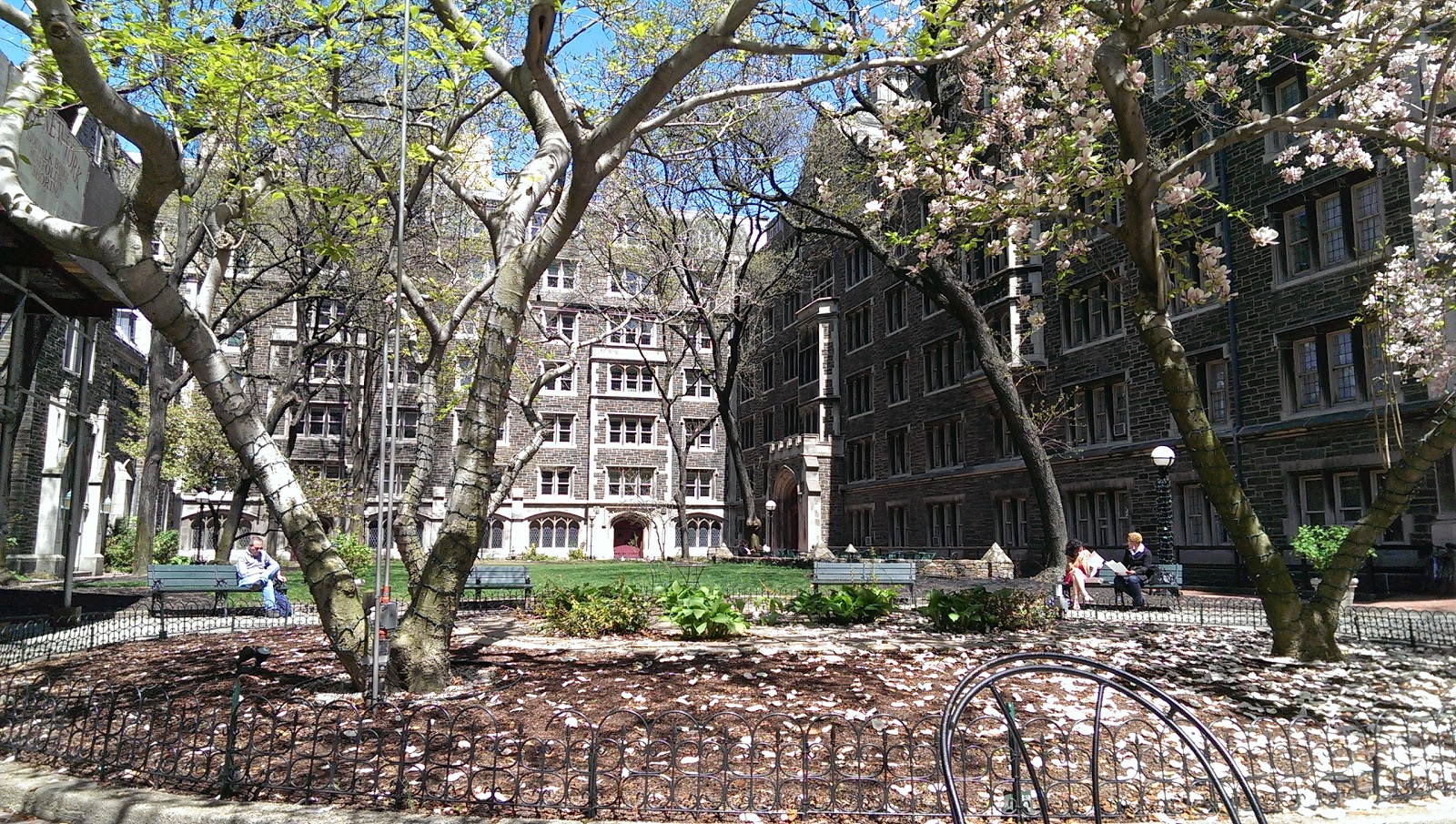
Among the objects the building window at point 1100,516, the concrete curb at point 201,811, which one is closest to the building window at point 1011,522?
the building window at point 1100,516

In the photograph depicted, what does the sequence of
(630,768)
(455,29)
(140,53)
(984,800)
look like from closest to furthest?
(984,800)
(630,768)
(455,29)
(140,53)

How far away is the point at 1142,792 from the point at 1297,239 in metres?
21.7

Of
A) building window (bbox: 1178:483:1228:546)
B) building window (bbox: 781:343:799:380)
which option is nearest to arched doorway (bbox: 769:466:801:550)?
building window (bbox: 781:343:799:380)

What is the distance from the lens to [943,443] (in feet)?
123

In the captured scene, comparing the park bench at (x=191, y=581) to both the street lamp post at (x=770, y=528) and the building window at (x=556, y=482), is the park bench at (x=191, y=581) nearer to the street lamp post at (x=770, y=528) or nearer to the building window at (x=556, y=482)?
the street lamp post at (x=770, y=528)

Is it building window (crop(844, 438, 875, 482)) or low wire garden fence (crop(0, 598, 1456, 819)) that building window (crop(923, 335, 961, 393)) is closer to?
building window (crop(844, 438, 875, 482))

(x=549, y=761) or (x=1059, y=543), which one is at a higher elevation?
(x=1059, y=543)

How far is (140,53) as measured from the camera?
10141mm

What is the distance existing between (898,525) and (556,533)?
23.9 m

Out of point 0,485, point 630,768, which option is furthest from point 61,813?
point 0,485

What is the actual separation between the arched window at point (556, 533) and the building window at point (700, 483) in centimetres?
760

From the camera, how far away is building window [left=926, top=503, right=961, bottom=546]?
36344 millimetres

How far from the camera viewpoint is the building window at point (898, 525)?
1570 inches

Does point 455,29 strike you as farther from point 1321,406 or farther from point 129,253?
point 1321,406
